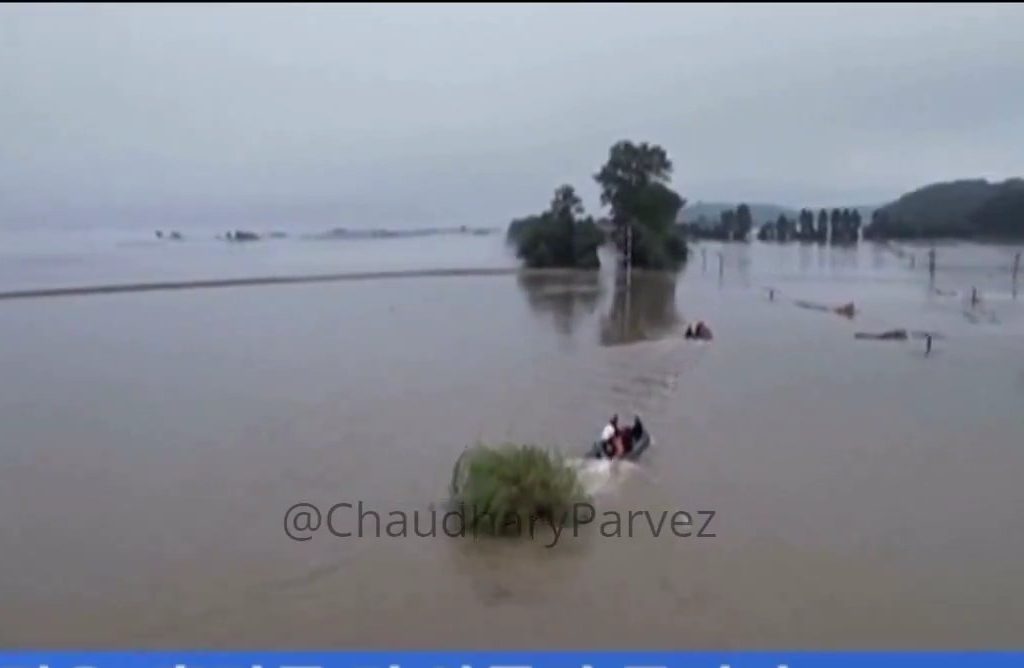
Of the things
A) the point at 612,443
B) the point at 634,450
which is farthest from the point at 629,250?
the point at 612,443

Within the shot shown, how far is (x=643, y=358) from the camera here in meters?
13.5

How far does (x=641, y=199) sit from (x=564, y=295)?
901 cm

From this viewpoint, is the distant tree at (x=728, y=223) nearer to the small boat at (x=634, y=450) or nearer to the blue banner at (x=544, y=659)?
the small boat at (x=634, y=450)

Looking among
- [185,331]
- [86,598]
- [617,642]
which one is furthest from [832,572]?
[185,331]

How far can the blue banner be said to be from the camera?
Result: 158 inches

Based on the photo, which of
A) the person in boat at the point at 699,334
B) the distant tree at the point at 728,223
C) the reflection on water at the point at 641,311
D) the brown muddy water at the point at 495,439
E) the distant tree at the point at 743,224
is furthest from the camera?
the distant tree at the point at 728,223

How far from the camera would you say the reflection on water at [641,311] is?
16.4 m

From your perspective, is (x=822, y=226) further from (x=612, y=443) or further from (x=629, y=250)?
(x=612, y=443)

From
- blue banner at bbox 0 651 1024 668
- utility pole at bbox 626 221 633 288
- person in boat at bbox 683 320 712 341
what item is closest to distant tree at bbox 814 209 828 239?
person in boat at bbox 683 320 712 341

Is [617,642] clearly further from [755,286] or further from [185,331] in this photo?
[755,286]

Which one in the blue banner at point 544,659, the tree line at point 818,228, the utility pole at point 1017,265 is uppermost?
the tree line at point 818,228

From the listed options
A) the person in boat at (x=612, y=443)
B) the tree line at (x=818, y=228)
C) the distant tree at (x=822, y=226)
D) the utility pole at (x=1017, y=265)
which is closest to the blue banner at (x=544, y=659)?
the person in boat at (x=612, y=443)

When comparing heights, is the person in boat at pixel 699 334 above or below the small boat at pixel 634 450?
above

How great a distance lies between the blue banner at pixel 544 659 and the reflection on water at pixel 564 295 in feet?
38.9
